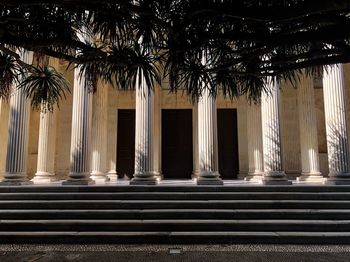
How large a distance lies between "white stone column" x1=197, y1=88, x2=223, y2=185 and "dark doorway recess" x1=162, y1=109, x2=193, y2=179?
6.20m

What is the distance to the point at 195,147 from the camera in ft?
60.7

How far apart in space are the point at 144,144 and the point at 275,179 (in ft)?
17.0

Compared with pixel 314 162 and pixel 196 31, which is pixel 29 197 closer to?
pixel 196 31

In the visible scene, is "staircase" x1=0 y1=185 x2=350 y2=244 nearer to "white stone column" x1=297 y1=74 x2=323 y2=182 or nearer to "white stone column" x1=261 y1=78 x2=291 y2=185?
"white stone column" x1=261 y1=78 x2=291 y2=185

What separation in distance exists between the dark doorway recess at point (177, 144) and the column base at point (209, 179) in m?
6.49

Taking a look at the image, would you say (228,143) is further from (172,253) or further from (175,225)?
(172,253)

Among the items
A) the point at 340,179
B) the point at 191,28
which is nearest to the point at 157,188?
the point at 340,179

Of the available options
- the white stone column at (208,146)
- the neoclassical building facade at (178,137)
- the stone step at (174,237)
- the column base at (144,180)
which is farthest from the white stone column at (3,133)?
the white stone column at (208,146)

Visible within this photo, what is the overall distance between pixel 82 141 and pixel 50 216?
12.8ft

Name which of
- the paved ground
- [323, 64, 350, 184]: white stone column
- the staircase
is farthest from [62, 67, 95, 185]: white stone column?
[323, 64, 350, 184]: white stone column

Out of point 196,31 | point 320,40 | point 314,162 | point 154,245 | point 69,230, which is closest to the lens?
point 320,40

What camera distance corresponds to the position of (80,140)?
41.9ft

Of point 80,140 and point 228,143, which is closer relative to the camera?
point 80,140

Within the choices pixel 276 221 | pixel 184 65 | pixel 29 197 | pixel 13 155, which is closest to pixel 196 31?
pixel 184 65
